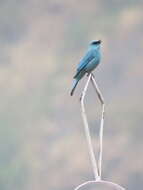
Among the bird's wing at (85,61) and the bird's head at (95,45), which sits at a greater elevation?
the bird's head at (95,45)

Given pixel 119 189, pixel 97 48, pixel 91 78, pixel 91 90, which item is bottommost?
pixel 119 189

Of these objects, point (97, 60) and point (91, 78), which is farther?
point (97, 60)

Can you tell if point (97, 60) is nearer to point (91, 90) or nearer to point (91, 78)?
point (91, 78)

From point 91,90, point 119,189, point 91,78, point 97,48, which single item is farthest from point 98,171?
point 91,90

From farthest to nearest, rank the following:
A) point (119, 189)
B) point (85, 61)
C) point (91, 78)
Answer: point (85, 61) → point (91, 78) → point (119, 189)

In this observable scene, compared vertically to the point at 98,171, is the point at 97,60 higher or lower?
higher

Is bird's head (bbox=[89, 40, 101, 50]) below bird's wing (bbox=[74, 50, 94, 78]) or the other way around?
the other way around

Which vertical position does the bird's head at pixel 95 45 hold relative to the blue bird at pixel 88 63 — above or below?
above

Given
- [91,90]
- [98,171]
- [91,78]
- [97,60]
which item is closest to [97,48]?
[97,60]

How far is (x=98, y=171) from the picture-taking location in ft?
2.83

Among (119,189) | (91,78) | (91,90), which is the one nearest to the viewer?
(119,189)

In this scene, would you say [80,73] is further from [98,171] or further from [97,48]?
[98,171]

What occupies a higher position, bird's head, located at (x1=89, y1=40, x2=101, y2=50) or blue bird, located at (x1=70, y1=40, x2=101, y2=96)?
bird's head, located at (x1=89, y1=40, x2=101, y2=50)

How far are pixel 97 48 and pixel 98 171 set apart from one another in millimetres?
359
